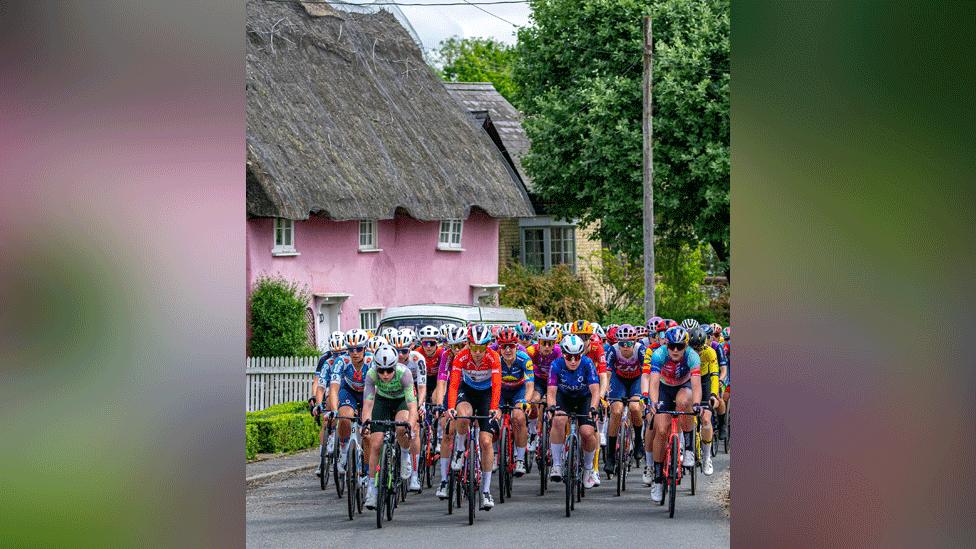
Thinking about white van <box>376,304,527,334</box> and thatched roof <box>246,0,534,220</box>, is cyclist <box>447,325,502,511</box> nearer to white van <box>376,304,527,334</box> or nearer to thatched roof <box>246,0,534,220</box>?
white van <box>376,304,527,334</box>

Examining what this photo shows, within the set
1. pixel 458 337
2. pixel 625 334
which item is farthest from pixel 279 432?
pixel 458 337

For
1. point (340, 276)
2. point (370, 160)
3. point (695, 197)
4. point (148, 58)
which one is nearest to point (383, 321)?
point (340, 276)

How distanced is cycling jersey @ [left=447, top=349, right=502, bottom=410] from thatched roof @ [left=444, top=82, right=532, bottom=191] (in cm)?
3041

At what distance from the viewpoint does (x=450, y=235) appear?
1615 inches

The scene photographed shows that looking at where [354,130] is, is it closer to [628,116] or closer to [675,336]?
[628,116]

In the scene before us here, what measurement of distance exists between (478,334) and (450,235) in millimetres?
26570

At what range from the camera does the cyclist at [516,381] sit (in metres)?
15.3

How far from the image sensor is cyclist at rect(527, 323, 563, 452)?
16.5 meters

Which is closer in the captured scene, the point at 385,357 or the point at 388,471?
the point at 385,357

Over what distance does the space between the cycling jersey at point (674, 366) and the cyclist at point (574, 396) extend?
0.68m

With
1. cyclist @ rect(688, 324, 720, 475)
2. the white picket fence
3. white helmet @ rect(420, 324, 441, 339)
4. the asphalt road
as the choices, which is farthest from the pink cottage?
the asphalt road

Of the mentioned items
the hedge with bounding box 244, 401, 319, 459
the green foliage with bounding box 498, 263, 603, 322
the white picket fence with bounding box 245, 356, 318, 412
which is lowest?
the hedge with bounding box 244, 401, 319, 459

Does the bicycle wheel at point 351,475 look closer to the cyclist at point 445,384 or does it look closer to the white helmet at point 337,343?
the cyclist at point 445,384

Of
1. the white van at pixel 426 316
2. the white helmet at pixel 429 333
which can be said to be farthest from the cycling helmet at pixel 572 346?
the white van at pixel 426 316
